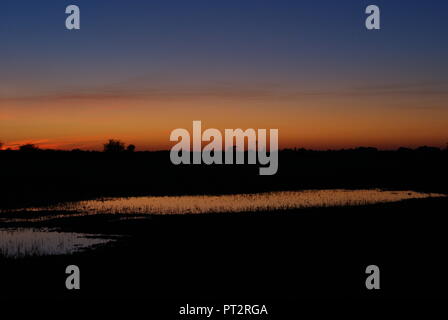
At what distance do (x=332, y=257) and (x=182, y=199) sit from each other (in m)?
24.6

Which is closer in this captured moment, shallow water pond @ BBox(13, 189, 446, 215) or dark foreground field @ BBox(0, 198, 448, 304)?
dark foreground field @ BBox(0, 198, 448, 304)

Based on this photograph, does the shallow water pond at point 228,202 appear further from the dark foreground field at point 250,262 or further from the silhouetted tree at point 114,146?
the silhouetted tree at point 114,146

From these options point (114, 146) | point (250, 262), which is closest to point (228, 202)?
point (250, 262)

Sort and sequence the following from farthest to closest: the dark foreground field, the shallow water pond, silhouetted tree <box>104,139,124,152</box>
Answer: silhouetted tree <box>104,139,124,152</box>, the shallow water pond, the dark foreground field

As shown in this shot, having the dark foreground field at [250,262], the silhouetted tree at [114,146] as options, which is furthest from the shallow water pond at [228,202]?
the silhouetted tree at [114,146]

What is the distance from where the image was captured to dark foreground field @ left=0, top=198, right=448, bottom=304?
49.6 ft

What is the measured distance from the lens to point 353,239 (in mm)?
22422

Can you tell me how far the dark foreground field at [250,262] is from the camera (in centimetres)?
1512

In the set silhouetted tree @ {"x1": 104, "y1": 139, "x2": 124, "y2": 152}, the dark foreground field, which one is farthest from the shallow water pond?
silhouetted tree @ {"x1": 104, "y1": 139, "x2": 124, "y2": 152}

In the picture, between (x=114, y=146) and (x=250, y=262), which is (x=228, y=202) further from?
(x=114, y=146)

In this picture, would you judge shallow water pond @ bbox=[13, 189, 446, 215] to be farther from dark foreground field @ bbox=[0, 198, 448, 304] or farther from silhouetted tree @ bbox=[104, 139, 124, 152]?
silhouetted tree @ bbox=[104, 139, 124, 152]
